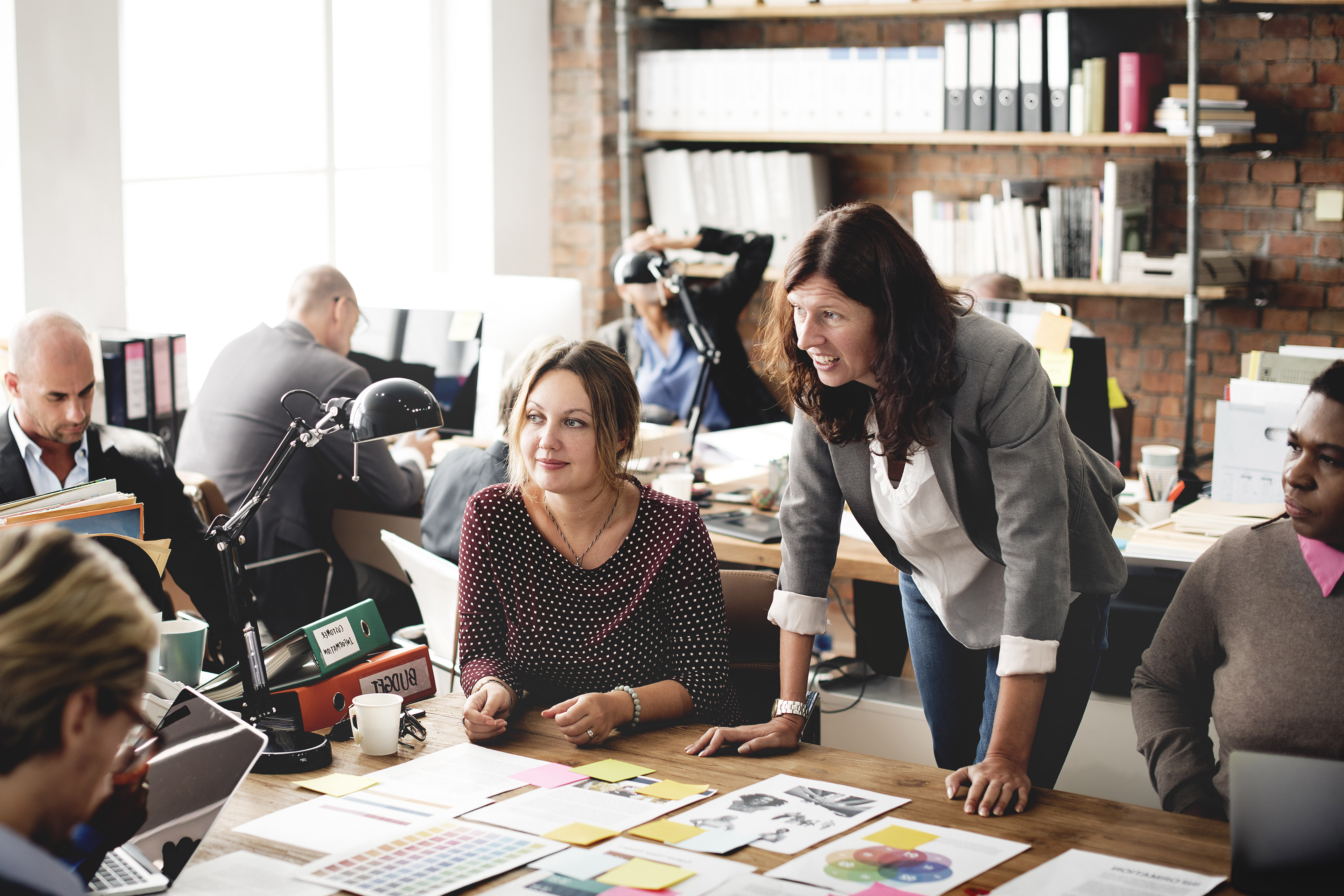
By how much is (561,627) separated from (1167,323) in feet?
11.0

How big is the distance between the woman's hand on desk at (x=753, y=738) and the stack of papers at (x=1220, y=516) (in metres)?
1.40

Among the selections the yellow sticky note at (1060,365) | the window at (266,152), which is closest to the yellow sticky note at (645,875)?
the yellow sticky note at (1060,365)

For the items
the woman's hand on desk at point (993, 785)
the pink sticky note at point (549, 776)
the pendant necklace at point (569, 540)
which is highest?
the pendant necklace at point (569, 540)

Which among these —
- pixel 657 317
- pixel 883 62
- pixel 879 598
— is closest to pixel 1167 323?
pixel 883 62

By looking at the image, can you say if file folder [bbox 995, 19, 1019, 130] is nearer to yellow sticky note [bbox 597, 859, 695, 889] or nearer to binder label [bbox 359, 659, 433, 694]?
binder label [bbox 359, 659, 433, 694]

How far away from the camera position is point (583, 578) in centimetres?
193

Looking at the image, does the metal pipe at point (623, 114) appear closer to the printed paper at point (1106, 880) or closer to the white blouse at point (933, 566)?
the white blouse at point (933, 566)

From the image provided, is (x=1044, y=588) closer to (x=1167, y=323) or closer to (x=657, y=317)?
Answer: (x=657, y=317)

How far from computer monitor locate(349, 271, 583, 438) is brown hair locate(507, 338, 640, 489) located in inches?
54.4

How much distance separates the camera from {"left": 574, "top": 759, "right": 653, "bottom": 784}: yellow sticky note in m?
1.60

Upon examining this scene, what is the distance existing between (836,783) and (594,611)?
489mm

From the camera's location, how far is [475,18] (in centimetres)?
493

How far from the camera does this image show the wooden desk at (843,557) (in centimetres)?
274

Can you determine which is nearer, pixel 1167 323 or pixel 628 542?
pixel 628 542
